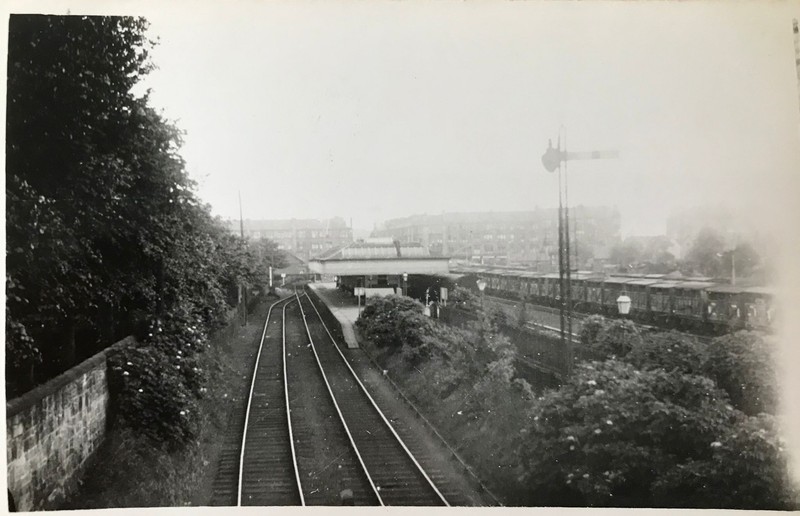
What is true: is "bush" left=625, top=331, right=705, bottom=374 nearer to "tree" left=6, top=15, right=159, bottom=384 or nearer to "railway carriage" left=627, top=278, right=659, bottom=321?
"railway carriage" left=627, top=278, right=659, bottom=321

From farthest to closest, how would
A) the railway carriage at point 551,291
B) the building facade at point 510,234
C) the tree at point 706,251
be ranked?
the railway carriage at point 551,291, the building facade at point 510,234, the tree at point 706,251

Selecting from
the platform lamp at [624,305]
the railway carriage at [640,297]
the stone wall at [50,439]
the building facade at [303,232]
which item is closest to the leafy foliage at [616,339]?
the platform lamp at [624,305]

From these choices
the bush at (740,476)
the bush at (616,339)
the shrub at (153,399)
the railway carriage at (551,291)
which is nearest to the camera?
the bush at (740,476)

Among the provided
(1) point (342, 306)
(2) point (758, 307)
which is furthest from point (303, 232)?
(2) point (758, 307)

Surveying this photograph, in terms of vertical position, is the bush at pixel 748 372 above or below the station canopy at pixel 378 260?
below

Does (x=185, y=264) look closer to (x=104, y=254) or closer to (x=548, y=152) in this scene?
(x=104, y=254)

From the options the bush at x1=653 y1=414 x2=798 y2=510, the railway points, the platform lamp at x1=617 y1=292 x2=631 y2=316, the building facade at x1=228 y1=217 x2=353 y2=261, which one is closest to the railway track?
the railway points

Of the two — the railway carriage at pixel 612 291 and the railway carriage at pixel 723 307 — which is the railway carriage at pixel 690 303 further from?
the railway carriage at pixel 612 291
